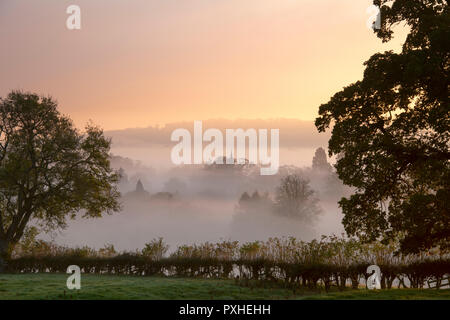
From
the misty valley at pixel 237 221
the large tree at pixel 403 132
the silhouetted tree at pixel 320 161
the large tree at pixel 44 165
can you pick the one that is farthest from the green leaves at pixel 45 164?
the silhouetted tree at pixel 320 161

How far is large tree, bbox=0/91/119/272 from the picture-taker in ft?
109

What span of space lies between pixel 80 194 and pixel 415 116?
2455 cm

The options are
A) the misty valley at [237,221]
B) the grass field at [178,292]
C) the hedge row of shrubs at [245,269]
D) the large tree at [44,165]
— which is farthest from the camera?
the misty valley at [237,221]

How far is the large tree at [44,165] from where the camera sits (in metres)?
33.4

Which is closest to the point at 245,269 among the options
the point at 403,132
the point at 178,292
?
the point at 178,292

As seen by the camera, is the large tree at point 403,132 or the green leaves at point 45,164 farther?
the green leaves at point 45,164

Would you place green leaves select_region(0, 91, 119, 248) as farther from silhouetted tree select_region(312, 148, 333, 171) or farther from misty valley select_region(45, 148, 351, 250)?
silhouetted tree select_region(312, 148, 333, 171)

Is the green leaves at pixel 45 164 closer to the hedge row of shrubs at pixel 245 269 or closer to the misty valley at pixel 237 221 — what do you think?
the hedge row of shrubs at pixel 245 269

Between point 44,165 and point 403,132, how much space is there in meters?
25.8

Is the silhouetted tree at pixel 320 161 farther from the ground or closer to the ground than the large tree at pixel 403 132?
farther from the ground

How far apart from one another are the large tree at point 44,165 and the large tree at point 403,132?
20853mm

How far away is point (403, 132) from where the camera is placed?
1786 cm
